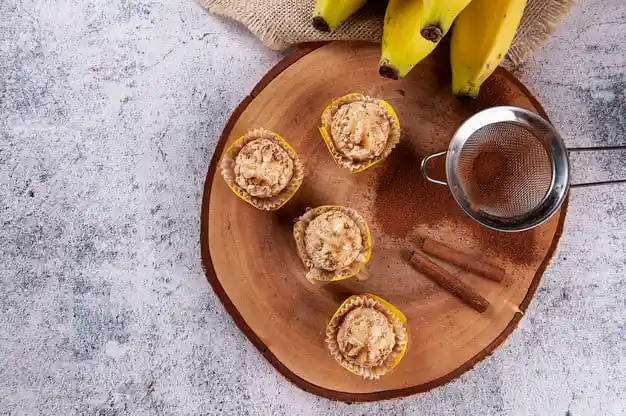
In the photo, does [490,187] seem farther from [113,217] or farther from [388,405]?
[113,217]

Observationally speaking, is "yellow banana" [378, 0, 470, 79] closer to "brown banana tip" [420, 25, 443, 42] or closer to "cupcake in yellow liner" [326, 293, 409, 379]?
"brown banana tip" [420, 25, 443, 42]

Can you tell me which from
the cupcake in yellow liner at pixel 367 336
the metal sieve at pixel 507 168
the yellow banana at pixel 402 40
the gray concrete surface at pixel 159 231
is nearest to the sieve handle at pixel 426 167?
the metal sieve at pixel 507 168

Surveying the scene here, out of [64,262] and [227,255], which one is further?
[64,262]

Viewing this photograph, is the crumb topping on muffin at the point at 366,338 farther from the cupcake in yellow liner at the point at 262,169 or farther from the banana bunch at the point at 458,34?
the banana bunch at the point at 458,34

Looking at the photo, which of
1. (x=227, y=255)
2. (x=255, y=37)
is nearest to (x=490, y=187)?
(x=227, y=255)

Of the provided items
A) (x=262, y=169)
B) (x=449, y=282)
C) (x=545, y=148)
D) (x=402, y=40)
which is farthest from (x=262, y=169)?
(x=545, y=148)
